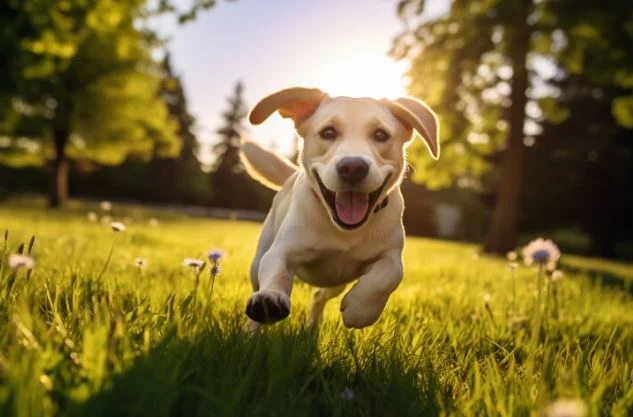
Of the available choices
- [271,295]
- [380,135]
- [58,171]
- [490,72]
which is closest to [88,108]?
[58,171]

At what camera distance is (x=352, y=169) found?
3088 mm

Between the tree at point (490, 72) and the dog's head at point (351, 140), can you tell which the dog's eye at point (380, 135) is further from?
the tree at point (490, 72)

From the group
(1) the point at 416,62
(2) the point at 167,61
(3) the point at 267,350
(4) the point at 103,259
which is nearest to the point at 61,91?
(1) the point at 416,62

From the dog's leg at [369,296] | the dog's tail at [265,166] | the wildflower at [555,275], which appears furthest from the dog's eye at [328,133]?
the dog's tail at [265,166]

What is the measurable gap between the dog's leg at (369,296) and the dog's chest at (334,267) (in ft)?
0.77

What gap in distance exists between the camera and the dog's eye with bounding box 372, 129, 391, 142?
3486mm

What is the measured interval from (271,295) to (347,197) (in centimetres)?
88

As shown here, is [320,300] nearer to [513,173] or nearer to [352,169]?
[352,169]

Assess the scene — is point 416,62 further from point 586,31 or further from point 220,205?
point 220,205

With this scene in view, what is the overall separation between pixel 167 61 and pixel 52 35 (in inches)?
1892

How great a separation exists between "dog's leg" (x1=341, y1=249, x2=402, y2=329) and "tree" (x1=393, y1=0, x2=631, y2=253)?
12.3 metres

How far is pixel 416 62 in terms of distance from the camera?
17.3 metres

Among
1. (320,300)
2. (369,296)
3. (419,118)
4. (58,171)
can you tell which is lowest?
(320,300)

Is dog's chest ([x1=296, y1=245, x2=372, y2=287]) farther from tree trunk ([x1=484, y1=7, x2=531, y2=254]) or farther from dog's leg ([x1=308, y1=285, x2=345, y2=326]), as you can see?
tree trunk ([x1=484, y1=7, x2=531, y2=254])
